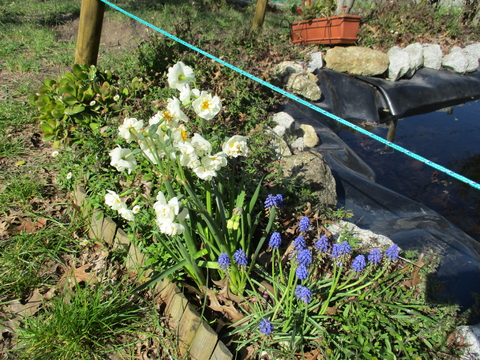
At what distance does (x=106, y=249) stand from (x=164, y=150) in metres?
1.21

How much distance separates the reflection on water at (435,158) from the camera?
12.3ft

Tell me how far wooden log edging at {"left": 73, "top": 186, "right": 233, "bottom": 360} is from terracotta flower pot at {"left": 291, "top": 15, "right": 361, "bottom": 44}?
558 cm

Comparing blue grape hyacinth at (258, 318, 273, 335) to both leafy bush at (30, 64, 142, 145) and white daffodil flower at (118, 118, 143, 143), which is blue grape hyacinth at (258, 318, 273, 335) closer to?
white daffodil flower at (118, 118, 143, 143)

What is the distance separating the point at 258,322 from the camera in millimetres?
1616

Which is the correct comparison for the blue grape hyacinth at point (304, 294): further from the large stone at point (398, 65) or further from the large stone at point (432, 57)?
the large stone at point (432, 57)

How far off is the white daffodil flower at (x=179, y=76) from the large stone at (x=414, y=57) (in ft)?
21.2

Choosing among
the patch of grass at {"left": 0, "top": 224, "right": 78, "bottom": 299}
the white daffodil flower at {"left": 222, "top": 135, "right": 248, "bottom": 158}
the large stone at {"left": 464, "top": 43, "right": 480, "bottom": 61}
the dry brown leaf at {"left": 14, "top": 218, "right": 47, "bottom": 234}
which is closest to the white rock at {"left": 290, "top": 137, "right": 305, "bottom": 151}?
the white daffodil flower at {"left": 222, "top": 135, "right": 248, "bottom": 158}

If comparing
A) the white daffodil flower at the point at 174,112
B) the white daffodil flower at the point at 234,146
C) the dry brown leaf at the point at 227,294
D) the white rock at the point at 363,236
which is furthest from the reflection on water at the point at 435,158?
the white daffodil flower at the point at 174,112

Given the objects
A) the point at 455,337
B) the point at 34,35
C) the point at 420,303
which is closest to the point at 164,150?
the point at 420,303

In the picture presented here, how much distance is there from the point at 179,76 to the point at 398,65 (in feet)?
20.2

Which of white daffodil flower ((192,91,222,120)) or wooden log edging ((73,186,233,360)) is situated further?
wooden log edging ((73,186,233,360))

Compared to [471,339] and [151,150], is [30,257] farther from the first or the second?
[471,339]

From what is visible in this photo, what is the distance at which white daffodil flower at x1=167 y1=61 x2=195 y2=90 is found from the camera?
4.29 ft

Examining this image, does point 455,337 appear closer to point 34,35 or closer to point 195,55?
point 195,55
